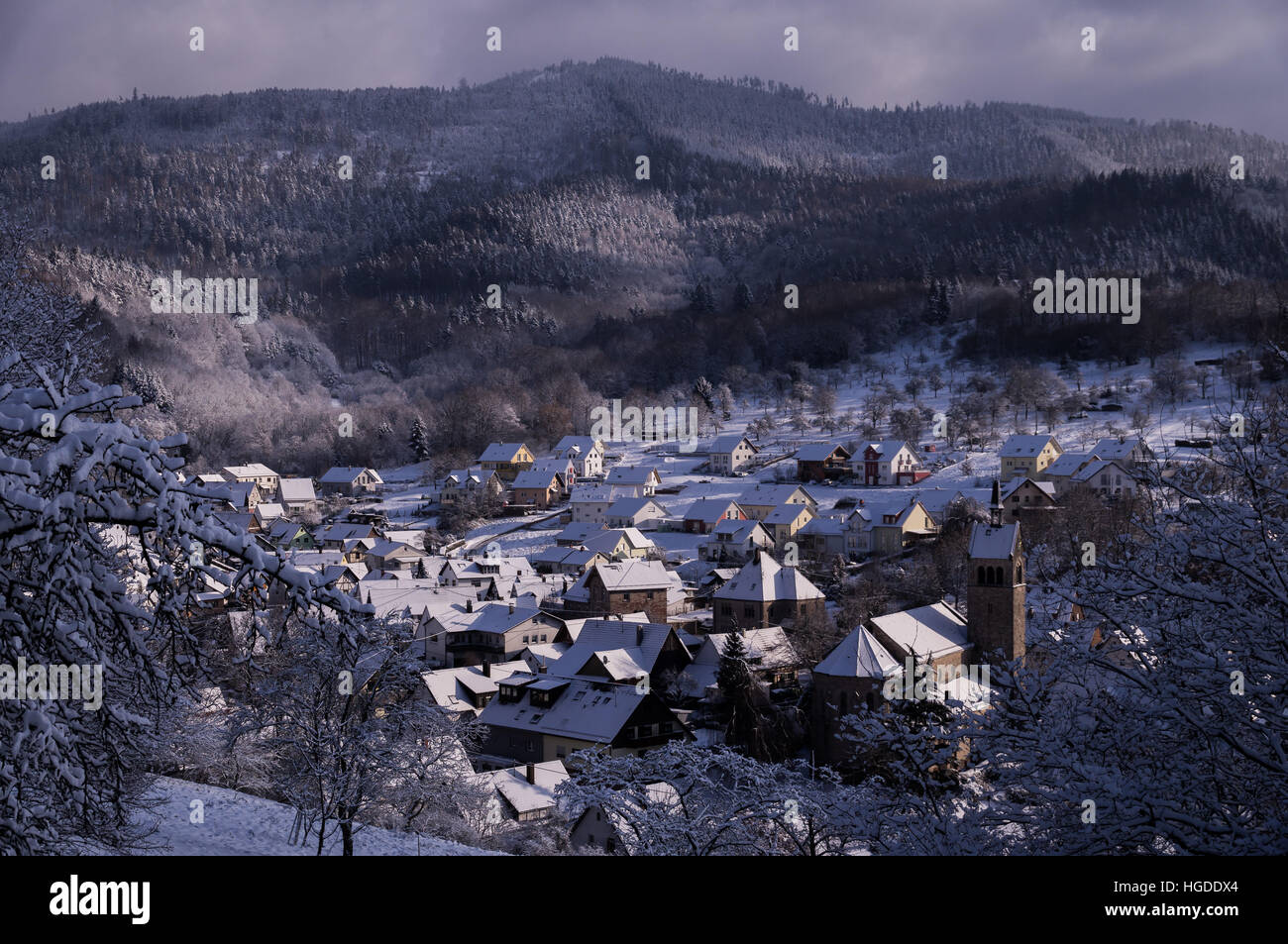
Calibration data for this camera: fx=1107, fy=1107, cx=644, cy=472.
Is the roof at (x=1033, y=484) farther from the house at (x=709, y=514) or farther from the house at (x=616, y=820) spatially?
the house at (x=616, y=820)

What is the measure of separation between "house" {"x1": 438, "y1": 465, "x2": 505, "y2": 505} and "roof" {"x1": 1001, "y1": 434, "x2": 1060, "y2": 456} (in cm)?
3621

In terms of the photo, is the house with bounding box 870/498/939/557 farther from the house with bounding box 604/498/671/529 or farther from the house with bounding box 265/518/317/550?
the house with bounding box 265/518/317/550

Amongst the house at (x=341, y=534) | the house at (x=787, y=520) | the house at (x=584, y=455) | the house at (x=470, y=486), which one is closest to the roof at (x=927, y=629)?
the house at (x=787, y=520)

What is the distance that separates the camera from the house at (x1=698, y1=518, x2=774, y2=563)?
62.2 meters

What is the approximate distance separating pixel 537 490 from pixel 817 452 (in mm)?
21194

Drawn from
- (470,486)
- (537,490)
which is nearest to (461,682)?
(537,490)

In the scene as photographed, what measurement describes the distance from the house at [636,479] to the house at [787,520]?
15.1 meters

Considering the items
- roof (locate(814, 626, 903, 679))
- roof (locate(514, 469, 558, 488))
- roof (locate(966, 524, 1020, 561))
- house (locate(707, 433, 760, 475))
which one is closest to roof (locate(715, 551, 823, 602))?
roof (locate(966, 524, 1020, 561))

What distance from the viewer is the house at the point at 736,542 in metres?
62.2

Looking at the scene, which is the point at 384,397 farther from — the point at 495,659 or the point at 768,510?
the point at 495,659
